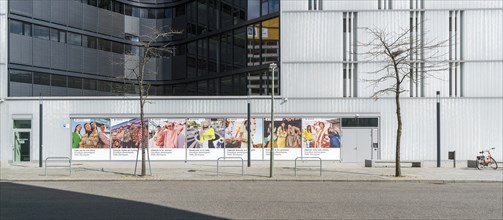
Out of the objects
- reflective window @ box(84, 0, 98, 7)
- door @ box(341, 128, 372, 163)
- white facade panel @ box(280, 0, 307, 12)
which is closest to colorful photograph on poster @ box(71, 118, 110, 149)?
white facade panel @ box(280, 0, 307, 12)

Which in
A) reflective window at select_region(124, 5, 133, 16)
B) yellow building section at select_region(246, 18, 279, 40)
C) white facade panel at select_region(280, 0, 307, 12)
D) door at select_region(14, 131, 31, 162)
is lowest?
door at select_region(14, 131, 31, 162)

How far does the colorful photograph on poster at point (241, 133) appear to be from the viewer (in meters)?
26.0

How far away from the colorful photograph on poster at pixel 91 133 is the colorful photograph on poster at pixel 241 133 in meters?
7.33

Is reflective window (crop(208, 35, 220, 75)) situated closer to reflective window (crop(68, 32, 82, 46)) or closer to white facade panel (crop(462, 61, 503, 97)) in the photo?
reflective window (crop(68, 32, 82, 46))

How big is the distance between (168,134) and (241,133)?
4.44 m

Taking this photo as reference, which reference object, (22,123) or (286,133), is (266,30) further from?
(22,123)

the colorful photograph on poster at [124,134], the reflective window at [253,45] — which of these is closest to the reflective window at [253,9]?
the reflective window at [253,45]

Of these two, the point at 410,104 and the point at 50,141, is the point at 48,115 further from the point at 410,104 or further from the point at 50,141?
the point at 410,104

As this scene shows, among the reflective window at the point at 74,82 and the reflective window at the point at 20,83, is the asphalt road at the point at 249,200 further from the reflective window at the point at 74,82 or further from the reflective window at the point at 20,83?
the reflective window at the point at 74,82

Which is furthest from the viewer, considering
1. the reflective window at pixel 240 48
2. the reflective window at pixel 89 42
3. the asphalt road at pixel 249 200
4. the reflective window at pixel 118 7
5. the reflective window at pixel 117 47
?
the reflective window at pixel 118 7

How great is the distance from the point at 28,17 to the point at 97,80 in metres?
7.84

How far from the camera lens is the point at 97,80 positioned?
36.9 meters

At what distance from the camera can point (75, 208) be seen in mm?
10938

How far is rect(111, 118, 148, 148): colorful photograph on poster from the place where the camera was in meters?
26.3
